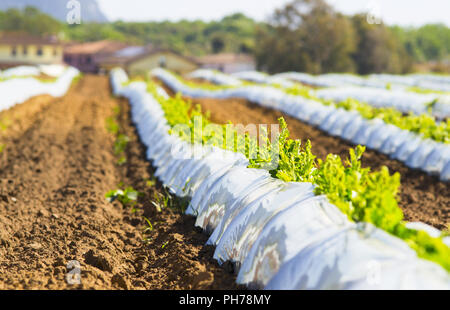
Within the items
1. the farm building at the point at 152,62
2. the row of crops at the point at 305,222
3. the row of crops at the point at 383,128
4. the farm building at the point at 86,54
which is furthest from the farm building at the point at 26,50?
the row of crops at the point at 305,222

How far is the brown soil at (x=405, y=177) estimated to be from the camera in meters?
6.42

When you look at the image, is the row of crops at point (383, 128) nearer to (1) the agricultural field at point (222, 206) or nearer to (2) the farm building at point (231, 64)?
(1) the agricultural field at point (222, 206)

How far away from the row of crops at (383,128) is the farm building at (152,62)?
3345cm

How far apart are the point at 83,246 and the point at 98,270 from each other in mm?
786

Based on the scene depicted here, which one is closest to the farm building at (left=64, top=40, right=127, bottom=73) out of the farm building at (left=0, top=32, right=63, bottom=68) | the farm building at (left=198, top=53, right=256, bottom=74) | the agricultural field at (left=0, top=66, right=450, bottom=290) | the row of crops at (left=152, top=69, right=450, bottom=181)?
the farm building at (left=0, top=32, right=63, bottom=68)

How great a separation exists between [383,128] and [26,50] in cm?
4883

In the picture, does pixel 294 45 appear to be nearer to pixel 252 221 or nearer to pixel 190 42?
pixel 252 221

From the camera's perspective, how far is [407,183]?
310 inches

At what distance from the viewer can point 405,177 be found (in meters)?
8.17

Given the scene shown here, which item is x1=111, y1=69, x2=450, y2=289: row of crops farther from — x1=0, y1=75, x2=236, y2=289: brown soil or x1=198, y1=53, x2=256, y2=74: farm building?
x1=198, y1=53, x2=256, y2=74: farm building

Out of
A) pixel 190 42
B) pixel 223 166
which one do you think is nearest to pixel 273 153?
pixel 223 166

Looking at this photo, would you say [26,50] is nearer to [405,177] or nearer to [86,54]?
[86,54]

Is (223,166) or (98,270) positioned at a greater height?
(223,166)
